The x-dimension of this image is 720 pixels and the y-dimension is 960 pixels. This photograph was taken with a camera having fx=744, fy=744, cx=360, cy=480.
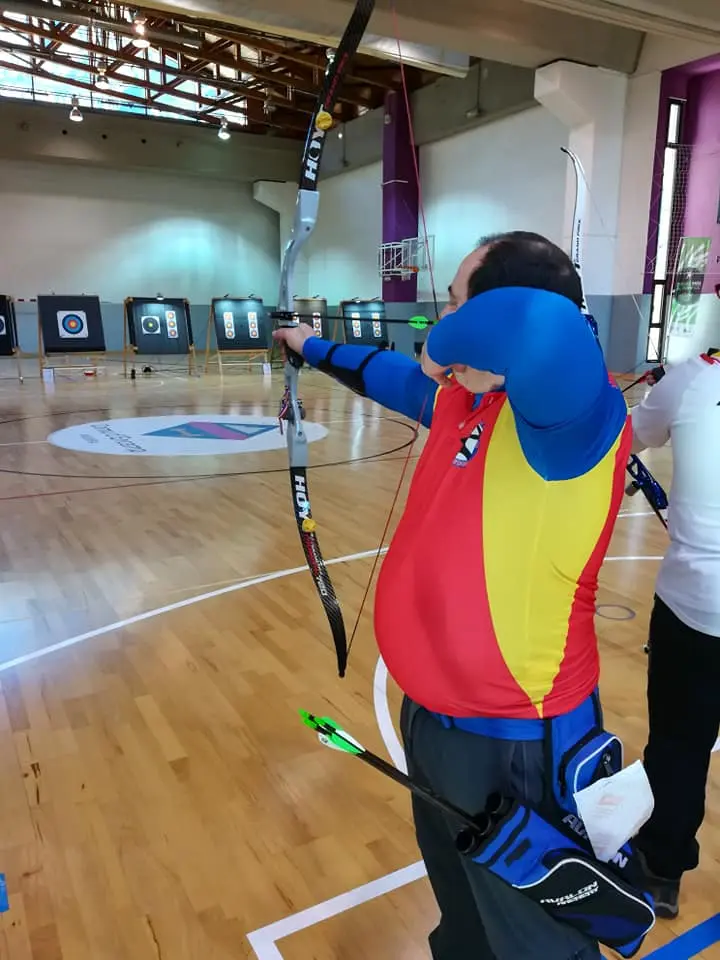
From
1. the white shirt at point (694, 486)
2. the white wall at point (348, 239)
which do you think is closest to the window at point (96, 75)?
the white wall at point (348, 239)

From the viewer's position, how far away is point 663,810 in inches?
51.1

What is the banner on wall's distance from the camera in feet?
25.6

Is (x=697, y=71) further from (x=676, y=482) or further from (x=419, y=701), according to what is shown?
(x=419, y=701)

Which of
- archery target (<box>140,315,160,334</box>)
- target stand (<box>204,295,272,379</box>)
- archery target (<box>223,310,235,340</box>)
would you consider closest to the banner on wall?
target stand (<box>204,295,272,379</box>)

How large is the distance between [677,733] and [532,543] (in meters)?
0.75

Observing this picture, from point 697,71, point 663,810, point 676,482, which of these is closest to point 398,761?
point 663,810

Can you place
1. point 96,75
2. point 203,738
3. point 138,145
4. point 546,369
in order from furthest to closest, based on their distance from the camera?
point 138,145 → point 96,75 → point 203,738 → point 546,369

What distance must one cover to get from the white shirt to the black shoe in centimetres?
51

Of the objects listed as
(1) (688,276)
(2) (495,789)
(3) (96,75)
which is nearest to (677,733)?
(2) (495,789)

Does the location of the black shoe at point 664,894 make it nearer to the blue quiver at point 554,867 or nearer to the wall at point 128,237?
the blue quiver at point 554,867

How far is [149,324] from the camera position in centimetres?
1142

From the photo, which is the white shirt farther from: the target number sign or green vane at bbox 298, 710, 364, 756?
the target number sign

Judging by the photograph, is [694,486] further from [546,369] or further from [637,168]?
[637,168]

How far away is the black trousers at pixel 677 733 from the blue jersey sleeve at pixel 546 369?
0.66 metres
